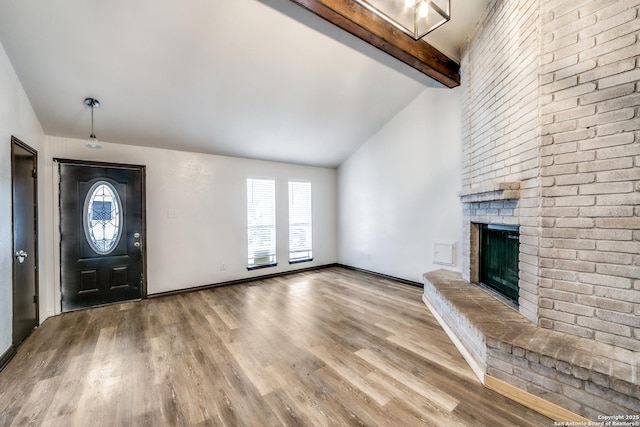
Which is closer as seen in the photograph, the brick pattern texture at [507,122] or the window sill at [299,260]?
the brick pattern texture at [507,122]

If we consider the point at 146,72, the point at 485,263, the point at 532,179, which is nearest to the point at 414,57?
the point at 532,179

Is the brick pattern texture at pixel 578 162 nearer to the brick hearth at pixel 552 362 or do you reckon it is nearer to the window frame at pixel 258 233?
the brick hearth at pixel 552 362

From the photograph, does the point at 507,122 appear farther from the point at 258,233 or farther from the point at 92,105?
the point at 92,105

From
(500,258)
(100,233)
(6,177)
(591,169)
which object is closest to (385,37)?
(591,169)

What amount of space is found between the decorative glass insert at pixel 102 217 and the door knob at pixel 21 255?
0.95 m

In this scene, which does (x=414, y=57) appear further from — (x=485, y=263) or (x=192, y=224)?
(x=192, y=224)

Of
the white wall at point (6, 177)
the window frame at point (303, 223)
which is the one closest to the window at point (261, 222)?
the window frame at point (303, 223)

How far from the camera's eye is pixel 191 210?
448 centimetres

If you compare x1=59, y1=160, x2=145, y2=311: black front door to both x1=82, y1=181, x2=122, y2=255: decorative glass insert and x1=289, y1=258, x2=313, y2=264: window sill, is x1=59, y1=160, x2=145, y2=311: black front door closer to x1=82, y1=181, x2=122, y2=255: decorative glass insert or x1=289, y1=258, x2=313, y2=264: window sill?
x1=82, y1=181, x2=122, y2=255: decorative glass insert

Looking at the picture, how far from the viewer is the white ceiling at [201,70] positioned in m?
2.34

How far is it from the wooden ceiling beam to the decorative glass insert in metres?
3.67

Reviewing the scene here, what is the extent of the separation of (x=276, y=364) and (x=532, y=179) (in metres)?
2.74

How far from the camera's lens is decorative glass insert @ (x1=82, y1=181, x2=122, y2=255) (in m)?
3.66

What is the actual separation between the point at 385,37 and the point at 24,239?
14.9 ft
